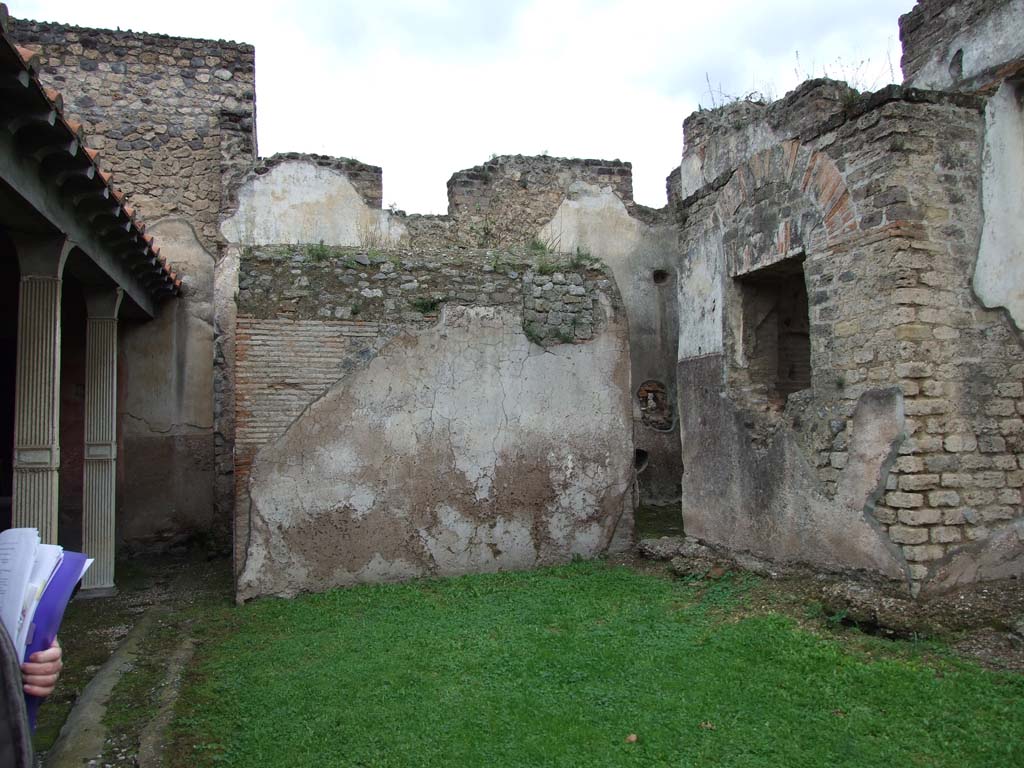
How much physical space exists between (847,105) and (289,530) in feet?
16.5

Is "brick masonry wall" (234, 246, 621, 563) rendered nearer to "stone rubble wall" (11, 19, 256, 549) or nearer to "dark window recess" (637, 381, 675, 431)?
"stone rubble wall" (11, 19, 256, 549)

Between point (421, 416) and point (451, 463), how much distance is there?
1.50ft

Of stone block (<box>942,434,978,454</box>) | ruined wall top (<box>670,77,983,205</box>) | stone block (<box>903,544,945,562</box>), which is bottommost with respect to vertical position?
stone block (<box>903,544,945,562</box>)

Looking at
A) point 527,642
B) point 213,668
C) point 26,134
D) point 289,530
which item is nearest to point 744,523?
point 527,642

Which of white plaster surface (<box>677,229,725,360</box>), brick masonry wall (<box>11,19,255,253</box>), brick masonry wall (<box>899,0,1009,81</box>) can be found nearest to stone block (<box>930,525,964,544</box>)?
white plaster surface (<box>677,229,725,360</box>)

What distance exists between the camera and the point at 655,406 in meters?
10.6

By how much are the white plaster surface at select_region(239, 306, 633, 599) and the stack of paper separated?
14.1 feet

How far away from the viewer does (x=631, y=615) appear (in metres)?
5.37

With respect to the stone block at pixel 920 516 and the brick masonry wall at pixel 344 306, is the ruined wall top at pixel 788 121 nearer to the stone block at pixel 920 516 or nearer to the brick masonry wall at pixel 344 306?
the brick masonry wall at pixel 344 306

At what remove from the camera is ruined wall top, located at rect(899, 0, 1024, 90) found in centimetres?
561

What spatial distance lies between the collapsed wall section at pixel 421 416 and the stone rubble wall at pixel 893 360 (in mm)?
1658

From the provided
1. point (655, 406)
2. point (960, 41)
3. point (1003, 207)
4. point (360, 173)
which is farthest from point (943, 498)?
point (360, 173)

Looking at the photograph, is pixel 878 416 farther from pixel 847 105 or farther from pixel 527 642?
pixel 527 642

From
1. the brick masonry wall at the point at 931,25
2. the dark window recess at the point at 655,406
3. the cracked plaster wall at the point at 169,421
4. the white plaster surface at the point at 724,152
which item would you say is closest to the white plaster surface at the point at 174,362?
the cracked plaster wall at the point at 169,421
